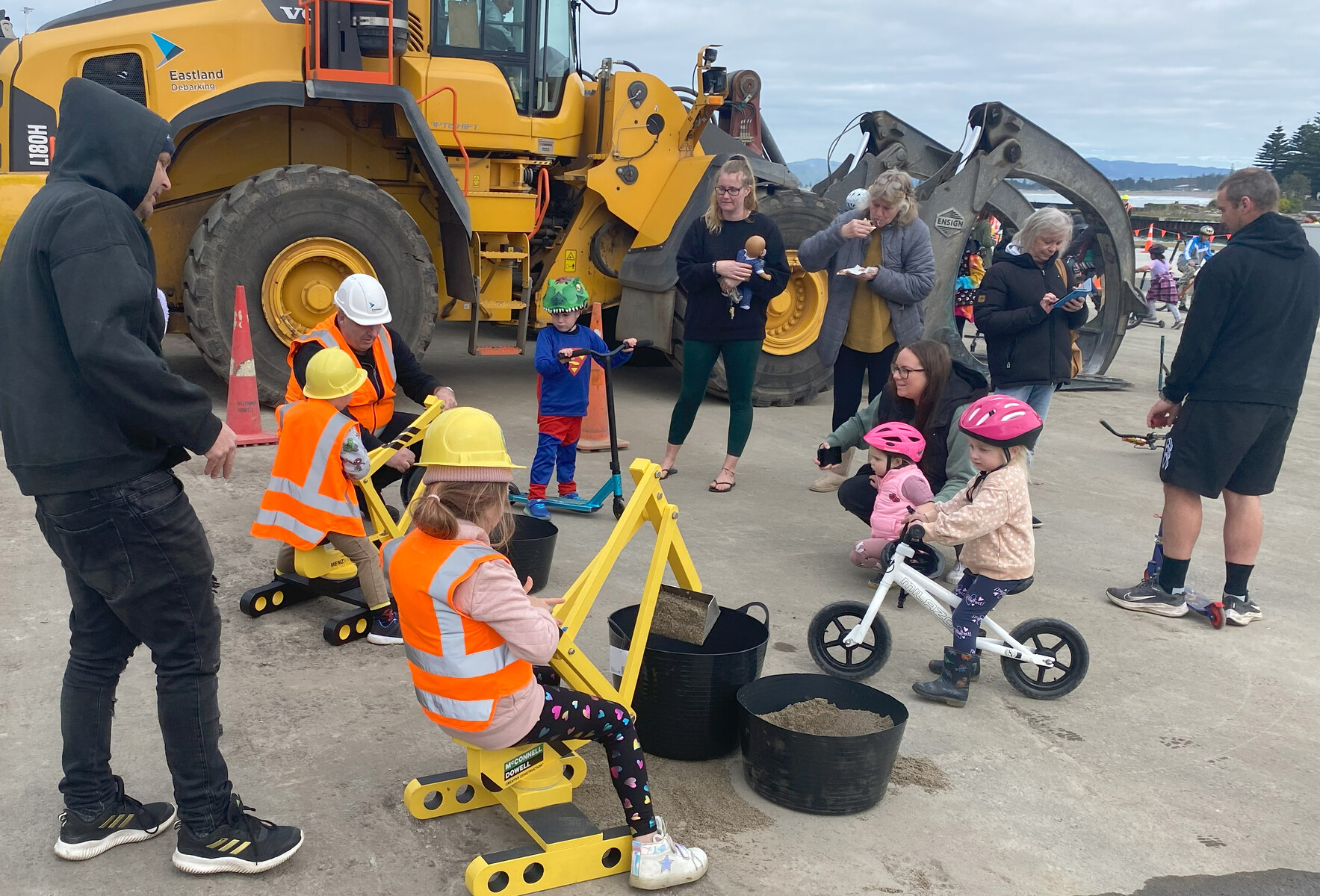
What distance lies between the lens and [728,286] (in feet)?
20.7

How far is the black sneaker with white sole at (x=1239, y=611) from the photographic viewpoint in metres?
5.09

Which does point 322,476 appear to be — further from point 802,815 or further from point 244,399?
point 244,399

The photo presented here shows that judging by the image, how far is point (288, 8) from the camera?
25.0ft

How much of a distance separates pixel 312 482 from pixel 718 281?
9.44 feet

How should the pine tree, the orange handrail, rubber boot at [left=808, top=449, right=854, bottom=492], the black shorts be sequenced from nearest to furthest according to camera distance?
the black shorts → rubber boot at [left=808, top=449, right=854, bottom=492] → the orange handrail → the pine tree

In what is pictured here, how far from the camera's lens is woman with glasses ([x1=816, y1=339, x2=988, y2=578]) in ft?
16.9

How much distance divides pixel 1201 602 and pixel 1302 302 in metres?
1.46

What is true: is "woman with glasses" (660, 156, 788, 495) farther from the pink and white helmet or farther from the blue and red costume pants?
the pink and white helmet

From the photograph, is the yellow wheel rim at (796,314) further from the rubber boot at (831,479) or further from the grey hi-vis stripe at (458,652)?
the grey hi-vis stripe at (458,652)

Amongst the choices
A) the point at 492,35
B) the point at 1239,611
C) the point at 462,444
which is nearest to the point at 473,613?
the point at 462,444

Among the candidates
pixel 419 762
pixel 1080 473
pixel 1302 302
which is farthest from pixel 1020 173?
pixel 419 762

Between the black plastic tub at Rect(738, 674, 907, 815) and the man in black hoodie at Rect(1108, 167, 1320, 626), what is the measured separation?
2459mm

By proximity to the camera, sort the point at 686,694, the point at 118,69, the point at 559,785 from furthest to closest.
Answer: the point at 118,69 → the point at 686,694 → the point at 559,785

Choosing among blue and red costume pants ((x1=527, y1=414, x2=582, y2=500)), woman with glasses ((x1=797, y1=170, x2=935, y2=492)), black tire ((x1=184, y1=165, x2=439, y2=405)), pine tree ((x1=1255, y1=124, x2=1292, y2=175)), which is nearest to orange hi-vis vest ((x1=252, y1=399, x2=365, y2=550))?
blue and red costume pants ((x1=527, y1=414, x2=582, y2=500))
